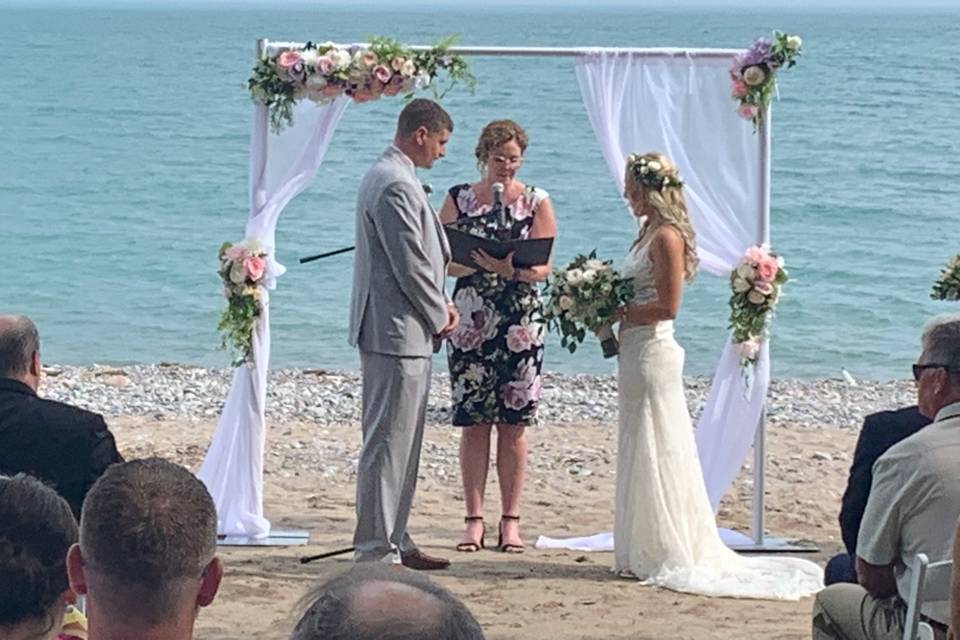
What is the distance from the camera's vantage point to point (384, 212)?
6.78 m

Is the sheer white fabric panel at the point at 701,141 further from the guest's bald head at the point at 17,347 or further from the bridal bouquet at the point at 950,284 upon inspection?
the guest's bald head at the point at 17,347

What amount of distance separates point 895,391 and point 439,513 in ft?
26.3

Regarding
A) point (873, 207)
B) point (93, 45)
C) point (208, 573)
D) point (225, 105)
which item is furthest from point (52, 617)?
point (93, 45)

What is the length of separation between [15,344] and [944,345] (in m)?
2.48

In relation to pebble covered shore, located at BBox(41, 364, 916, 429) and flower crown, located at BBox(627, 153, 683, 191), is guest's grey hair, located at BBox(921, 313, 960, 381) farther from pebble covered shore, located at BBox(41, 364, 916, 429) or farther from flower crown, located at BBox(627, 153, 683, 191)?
pebble covered shore, located at BBox(41, 364, 916, 429)

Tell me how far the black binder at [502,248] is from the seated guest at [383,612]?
541 cm

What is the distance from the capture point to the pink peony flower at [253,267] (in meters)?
7.54

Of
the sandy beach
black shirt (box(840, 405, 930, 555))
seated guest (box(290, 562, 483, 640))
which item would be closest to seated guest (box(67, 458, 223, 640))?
the sandy beach

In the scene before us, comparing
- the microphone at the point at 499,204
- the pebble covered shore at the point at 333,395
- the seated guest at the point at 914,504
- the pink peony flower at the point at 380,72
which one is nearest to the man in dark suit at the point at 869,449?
the seated guest at the point at 914,504

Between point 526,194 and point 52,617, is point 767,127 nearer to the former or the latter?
point 526,194

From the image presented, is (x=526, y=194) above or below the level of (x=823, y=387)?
above

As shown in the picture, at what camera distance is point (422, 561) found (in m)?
7.19

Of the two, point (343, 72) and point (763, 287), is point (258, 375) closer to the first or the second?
point (343, 72)

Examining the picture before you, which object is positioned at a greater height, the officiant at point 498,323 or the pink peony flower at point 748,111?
the pink peony flower at point 748,111
